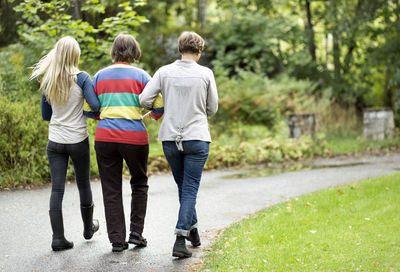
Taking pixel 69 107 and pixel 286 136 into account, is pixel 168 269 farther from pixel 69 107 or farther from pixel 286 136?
pixel 286 136

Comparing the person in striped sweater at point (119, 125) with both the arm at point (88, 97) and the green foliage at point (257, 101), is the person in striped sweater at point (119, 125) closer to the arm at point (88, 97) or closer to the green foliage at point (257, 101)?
the arm at point (88, 97)

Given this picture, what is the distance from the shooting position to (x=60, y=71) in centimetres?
464

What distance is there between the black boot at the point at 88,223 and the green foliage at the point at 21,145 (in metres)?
3.15

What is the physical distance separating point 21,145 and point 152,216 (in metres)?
2.96

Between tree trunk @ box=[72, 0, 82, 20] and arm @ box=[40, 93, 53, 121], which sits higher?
tree trunk @ box=[72, 0, 82, 20]

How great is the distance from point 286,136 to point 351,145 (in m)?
2.22

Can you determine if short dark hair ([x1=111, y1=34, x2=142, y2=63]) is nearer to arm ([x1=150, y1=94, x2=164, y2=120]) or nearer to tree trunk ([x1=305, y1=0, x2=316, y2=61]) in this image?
arm ([x1=150, y1=94, x2=164, y2=120])

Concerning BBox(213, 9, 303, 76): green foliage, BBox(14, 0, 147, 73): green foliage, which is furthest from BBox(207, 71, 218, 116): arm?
BBox(213, 9, 303, 76): green foliage

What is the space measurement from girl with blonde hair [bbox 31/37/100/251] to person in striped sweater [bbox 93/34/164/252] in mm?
172

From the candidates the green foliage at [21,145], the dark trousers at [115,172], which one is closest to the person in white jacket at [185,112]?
the dark trousers at [115,172]

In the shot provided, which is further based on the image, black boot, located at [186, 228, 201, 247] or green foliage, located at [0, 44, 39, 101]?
green foliage, located at [0, 44, 39, 101]

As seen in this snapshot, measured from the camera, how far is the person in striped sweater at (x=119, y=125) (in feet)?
15.0

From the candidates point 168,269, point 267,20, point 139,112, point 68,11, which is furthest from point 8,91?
point 267,20

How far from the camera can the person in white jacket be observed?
4.50 meters
